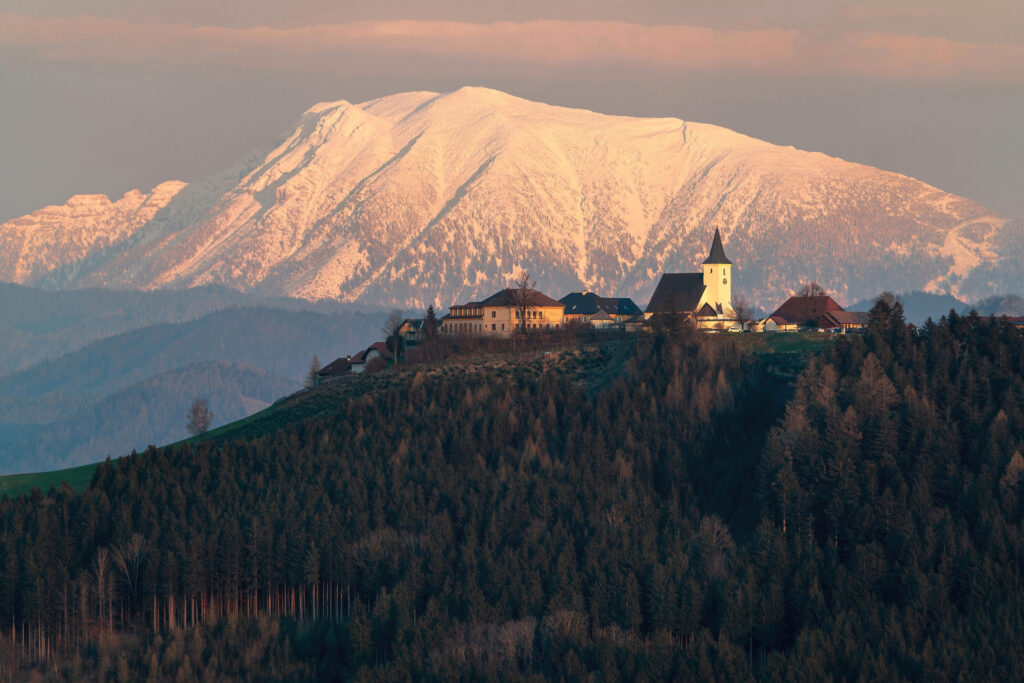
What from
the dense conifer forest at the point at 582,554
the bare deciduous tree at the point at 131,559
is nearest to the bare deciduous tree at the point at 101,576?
the dense conifer forest at the point at 582,554

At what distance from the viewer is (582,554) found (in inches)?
6550

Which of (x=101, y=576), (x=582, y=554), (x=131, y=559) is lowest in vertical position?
(x=101, y=576)

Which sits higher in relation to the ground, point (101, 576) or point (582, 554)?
point (582, 554)

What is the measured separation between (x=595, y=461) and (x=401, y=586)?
140ft

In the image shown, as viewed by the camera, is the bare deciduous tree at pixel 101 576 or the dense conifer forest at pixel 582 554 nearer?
the dense conifer forest at pixel 582 554

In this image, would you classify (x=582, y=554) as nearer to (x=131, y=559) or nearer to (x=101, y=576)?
(x=131, y=559)

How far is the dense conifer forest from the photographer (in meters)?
144

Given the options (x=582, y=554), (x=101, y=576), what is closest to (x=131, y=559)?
(x=101, y=576)

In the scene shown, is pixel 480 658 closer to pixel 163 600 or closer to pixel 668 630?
pixel 668 630

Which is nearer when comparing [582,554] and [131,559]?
[582,554]

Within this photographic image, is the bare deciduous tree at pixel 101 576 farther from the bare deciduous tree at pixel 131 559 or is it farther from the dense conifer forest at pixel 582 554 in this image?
the bare deciduous tree at pixel 131 559

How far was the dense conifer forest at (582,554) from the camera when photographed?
14400cm

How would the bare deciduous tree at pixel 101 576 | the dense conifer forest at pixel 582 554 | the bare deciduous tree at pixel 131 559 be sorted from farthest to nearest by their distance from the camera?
the bare deciduous tree at pixel 131 559 → the bare deciduous tree at pixel 101 576 → the dense conifer forest at pixel 582 554

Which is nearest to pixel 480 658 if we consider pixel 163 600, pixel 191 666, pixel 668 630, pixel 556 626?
pixel 556 626
